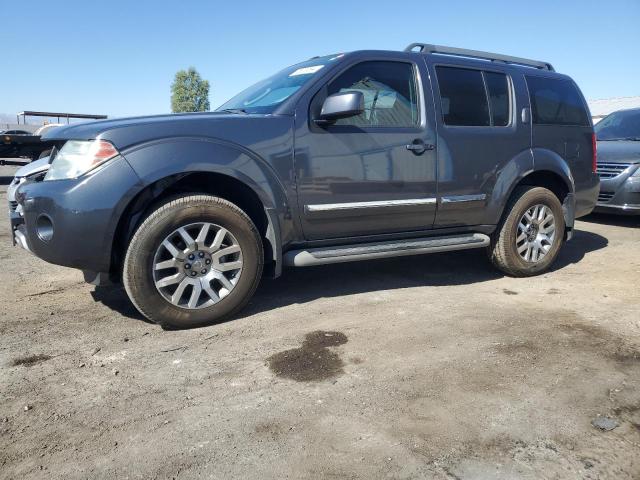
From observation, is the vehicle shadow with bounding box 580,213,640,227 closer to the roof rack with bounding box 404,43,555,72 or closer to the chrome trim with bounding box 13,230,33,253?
the roof rack with bounding box 404,43,555,72

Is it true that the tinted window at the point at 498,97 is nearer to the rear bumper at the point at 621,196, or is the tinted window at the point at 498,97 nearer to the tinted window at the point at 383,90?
the tinted window at the point at 383,90

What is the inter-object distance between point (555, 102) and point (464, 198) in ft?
5.19

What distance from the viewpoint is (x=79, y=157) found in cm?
310

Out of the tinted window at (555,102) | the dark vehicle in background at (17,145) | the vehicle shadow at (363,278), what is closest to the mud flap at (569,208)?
the vehicle shadow at (363,278)

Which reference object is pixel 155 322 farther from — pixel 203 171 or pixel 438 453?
pixel 438 453

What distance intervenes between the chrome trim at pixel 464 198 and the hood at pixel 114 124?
1772 millimetres

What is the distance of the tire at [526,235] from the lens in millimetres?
4551

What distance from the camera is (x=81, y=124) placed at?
10.9 feet

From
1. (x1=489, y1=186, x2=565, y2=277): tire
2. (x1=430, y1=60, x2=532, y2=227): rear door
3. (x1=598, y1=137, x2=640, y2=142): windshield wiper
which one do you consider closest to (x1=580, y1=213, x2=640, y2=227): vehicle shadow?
(x1=598, y1=137, x2=640, y2=142): windshield wiper

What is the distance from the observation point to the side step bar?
11.8ft

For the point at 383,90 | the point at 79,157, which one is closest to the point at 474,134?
the point at 383,90

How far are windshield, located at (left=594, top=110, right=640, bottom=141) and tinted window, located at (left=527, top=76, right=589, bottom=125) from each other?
3.63m

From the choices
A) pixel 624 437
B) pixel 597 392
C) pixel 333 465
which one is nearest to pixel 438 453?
pixel 333 465

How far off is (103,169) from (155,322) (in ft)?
Answer: 3.33
